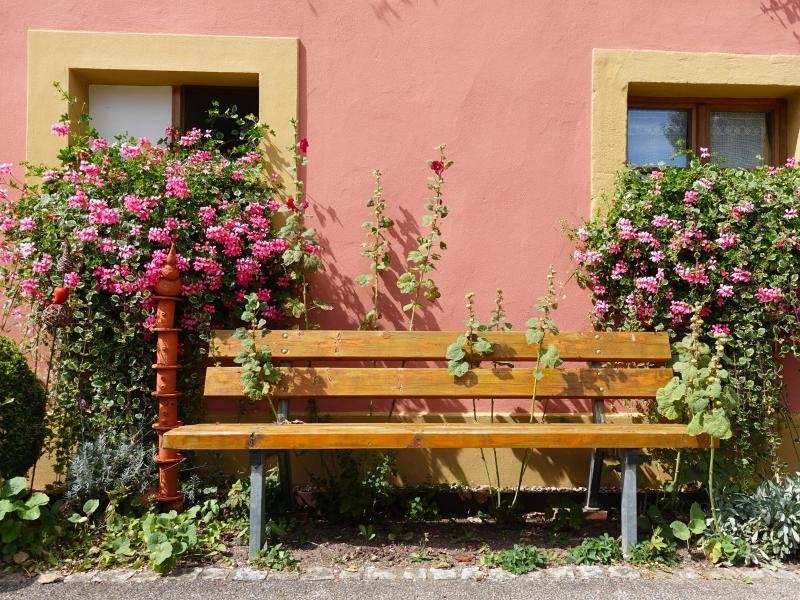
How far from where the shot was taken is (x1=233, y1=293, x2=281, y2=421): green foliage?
332cm

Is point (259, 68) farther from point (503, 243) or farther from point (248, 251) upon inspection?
point (503, 243)

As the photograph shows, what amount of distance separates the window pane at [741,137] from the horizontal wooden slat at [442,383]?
174 centimetres

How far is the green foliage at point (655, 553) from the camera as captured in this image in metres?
2.99

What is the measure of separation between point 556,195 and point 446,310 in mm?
999

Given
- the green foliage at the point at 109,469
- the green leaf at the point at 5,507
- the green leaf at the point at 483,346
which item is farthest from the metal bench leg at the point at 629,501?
the green leaf at the point at 5,507

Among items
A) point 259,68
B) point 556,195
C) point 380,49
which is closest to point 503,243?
point 556,195

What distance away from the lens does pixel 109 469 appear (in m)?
3.34

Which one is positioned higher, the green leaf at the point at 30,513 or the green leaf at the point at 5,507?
the green leaf at the point at 5,507

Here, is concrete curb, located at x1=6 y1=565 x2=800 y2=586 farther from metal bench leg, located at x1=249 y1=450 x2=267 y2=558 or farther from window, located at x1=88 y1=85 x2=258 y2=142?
window, located at x1=88 y1=85 x2=258 y2=142

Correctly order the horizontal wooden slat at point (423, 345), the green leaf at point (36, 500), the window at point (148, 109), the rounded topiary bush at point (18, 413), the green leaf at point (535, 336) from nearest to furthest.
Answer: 1. the green leaf at point (36, 500)
2. the rounded topiary bush at point (18, 413)
3. the green leaf at point (535, 336)
4. the horizontal wooden slat at point (423, 345)
5. the window at point (148, 109)

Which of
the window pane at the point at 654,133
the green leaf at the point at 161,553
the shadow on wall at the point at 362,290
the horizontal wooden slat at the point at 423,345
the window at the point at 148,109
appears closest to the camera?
the green leaf at the point at 161,553

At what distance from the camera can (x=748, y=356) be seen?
368 centimetres

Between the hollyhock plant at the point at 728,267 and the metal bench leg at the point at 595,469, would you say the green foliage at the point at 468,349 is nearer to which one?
the metal bench leg at the point at 595,469

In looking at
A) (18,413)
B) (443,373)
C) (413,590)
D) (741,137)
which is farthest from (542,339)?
(18,413)
